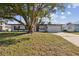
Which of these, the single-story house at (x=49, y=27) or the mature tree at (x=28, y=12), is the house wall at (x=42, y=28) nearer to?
the single-story house at (x=49, y=27)

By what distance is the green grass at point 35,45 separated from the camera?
271 centimetres

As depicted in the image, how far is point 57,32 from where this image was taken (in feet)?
9.27

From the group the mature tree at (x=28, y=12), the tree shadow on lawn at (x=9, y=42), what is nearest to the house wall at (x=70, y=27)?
the mature tree at (x=28, y=12)

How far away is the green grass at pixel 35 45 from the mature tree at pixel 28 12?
185 millimetres

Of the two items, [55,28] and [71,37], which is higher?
[55,28]

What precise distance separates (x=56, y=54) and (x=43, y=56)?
0.63 ft

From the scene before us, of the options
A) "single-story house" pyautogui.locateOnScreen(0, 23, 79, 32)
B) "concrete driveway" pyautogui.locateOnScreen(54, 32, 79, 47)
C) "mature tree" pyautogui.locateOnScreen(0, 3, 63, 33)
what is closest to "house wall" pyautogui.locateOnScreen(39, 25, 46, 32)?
"single-story house" pyautogui.locateOnScreen(0, 23, 79, 32)

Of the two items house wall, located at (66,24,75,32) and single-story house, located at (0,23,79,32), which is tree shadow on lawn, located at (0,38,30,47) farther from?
house wall, located at (66,24,75,32)

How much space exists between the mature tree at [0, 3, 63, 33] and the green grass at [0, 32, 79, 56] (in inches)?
7.3

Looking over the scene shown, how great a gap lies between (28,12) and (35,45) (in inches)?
22.8

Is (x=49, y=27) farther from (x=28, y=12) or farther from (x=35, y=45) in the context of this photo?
(x=28, y=12)

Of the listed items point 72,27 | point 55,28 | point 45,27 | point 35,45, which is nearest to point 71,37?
point 72,27

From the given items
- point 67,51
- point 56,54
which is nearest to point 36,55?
point 56,54

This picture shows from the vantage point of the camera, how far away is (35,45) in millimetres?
2812
